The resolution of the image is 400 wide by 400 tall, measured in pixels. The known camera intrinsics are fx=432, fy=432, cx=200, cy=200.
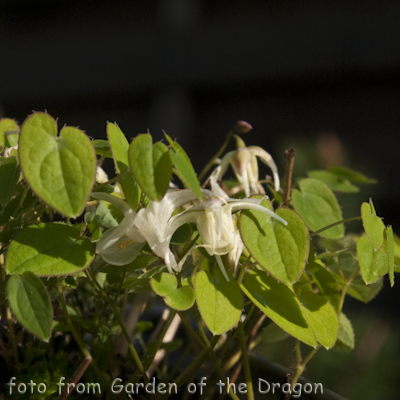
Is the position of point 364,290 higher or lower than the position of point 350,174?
lower

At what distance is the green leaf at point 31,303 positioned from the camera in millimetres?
221

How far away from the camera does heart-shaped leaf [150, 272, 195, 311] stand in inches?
10.4

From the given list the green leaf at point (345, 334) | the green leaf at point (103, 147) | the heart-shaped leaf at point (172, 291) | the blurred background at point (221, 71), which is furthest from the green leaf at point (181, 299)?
the blurred background at point (221, 71)

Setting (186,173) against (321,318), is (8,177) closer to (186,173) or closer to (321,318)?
(186,173)

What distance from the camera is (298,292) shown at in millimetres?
355

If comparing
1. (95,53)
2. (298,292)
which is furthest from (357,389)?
(95,53)

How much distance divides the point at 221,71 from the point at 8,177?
2.74m

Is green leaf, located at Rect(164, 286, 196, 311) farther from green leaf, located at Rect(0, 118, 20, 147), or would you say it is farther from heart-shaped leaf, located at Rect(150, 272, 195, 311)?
green leaf, located at Rect(0, 118, 20, 147)

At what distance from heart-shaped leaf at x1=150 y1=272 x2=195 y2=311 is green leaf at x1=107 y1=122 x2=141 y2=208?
5cm

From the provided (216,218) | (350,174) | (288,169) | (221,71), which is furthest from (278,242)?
(221,71)

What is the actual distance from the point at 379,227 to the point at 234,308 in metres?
0.12

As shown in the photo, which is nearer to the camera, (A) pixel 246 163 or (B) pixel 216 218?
(B) pixel 216 218

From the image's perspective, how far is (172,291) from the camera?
28 centimetres

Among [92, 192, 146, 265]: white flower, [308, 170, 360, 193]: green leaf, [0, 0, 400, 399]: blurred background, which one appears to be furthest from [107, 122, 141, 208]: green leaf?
[0, 0, 400, 399]: blurred background
